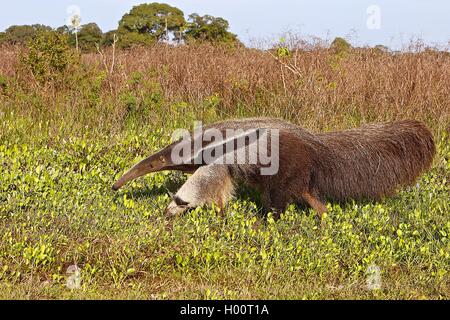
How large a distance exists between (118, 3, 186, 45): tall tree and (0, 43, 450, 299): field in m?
10.0

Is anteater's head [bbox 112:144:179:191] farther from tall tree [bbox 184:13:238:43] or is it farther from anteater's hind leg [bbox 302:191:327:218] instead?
tall tree [bbox 184:13:238:43]

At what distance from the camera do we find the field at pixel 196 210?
4.41 m

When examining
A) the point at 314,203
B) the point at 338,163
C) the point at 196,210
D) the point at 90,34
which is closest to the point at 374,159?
the point at 338,163

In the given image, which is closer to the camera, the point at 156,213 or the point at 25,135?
the point at 156,213

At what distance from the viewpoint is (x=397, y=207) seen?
5871 millimetres

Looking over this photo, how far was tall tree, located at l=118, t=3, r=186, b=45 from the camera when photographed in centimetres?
2123

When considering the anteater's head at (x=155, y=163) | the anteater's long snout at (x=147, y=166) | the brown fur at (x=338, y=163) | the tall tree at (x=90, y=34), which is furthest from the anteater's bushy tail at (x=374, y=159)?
the tall tree at (x=90, y=34)

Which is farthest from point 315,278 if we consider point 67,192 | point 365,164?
point 67,192

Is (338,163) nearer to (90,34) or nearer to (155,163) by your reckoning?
(155,163)

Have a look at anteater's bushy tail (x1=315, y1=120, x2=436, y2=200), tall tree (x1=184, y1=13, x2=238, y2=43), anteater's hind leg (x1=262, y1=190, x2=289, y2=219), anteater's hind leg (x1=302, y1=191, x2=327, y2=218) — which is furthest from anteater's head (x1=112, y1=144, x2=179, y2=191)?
tall tree (x1=184, y1=13, x2=238, y2=43)

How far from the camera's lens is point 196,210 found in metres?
5.47

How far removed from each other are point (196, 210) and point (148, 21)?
2072cm

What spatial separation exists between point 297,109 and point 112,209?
3.92m

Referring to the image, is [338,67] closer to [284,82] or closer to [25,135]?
[284,82]
